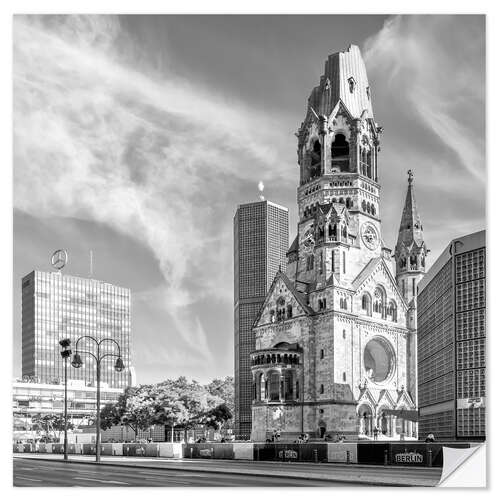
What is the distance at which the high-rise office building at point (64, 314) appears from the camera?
32.4 metres

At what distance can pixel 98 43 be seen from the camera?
28.7 meters

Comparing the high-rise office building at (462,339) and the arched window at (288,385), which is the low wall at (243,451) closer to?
the high-rise office building at (462,339)

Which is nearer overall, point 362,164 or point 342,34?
point 342,34

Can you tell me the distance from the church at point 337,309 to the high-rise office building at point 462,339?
108ft

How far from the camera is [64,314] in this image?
4050 cm

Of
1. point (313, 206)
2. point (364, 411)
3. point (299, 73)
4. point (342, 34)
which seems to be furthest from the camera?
point (313, 206)

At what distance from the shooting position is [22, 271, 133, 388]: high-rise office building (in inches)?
1277

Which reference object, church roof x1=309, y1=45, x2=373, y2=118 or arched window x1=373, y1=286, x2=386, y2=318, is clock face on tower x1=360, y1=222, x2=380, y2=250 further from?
church roof x1=309, y1=45, x2=373, y2=118

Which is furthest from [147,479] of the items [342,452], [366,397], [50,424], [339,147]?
[50,424]

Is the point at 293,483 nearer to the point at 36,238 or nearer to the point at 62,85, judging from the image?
the point at 36,238

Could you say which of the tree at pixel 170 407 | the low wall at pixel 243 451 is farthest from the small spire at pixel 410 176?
the tree at pixel 170 407

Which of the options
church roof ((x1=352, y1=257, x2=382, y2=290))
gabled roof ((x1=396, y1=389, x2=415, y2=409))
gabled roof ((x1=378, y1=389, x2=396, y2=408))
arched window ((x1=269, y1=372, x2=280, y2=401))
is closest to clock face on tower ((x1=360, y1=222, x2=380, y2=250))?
church roof ((x1=352, y1=257, x2=382, y2=290))

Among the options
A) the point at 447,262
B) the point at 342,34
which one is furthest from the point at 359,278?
the point at 342,34

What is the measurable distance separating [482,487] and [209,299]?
12.7m
